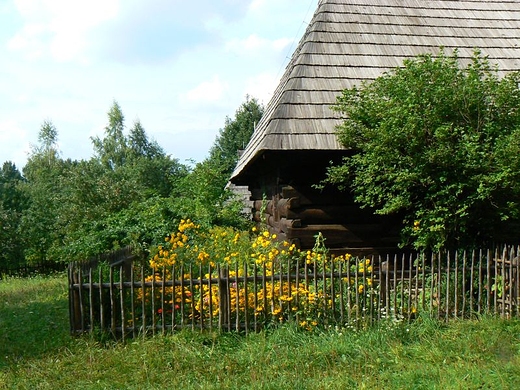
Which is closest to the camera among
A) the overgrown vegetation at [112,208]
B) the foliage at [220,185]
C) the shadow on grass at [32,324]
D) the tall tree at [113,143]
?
the shadow on grass at [32,324]

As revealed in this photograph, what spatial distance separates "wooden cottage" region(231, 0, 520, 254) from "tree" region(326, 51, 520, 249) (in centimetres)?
78

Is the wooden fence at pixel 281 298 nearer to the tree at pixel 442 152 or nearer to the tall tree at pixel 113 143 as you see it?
the tree at pixel 442 152

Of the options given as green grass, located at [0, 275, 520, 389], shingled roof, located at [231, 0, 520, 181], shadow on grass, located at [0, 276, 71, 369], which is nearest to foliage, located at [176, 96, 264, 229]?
shingled roof, located at [231, 0, 520, 181]

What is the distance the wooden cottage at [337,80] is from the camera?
26.0 feet

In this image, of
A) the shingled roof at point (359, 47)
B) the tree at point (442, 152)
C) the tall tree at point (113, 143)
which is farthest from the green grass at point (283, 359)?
the tall tree at point (113, 143)

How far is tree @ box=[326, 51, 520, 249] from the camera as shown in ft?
21.4

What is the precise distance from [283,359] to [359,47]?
236 inches

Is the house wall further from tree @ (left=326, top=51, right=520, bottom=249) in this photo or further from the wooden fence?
the wooden fence

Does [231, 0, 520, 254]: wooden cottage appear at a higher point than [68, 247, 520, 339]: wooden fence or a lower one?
higher

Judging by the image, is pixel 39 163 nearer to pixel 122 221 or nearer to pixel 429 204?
pixel 122 221

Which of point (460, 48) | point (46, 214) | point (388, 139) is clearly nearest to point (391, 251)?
point (388, 139)

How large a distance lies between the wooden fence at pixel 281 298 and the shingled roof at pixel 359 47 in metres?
2.05

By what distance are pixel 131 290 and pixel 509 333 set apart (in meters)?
4.00

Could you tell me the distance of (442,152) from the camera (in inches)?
255
